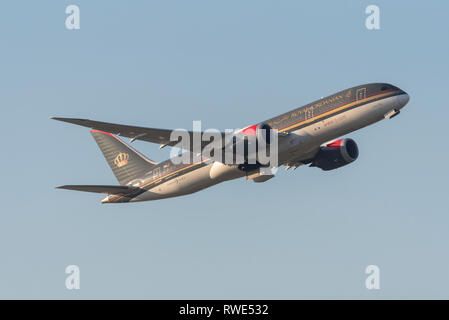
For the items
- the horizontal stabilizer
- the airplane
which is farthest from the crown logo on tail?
the horizontal stabilizer

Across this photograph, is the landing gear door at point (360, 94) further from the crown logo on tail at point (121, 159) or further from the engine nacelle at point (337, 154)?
the crown logo on tail at point (121, 159)

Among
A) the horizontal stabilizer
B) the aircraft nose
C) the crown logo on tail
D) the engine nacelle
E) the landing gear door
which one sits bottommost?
the horizontal stabilizer

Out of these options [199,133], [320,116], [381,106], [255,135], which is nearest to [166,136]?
[199,133]

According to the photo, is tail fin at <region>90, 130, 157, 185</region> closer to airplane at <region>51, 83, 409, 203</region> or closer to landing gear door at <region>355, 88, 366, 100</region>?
airplane at <region>51, 83, 409, 203</region>

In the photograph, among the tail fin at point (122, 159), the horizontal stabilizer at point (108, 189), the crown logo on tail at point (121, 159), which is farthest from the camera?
the crown logo on tail at point (121, 159)

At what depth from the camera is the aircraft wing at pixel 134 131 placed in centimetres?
A: 4600

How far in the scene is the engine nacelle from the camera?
56.2 metres

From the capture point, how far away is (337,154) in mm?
56250

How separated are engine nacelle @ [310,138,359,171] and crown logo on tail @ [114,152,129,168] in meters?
16.7

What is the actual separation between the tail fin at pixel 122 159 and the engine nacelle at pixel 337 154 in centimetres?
1386

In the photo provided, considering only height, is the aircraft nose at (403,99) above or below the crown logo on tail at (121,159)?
above

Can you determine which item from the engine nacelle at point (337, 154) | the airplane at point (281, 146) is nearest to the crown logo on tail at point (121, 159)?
the airplane at point (281, 146)

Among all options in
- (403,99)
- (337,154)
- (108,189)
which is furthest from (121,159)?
(403,99)

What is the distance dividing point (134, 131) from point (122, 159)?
14.1 metres
